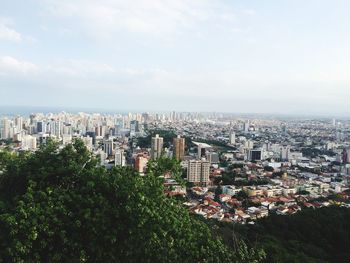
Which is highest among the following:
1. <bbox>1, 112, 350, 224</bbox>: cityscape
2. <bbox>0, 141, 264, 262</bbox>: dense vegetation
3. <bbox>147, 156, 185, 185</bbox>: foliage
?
<bbox>147, 156, 185, 185</bbox>: foliage

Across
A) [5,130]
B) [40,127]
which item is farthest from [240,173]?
[40,127]

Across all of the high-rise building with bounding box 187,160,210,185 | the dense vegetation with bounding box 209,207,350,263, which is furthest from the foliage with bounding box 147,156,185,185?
the high-rise building with bounding box 187,160,210,185

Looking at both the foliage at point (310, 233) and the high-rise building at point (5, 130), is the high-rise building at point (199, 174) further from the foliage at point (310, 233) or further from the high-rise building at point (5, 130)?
the high-rise building at point (5, 130)

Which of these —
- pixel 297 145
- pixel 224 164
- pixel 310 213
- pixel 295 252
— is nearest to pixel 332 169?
pixel 224 164

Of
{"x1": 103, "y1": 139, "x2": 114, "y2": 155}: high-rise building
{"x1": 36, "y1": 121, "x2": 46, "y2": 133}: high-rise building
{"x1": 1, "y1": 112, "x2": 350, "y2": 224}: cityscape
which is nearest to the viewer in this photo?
{"x1": 1, "y1": 112, "x2": 350, "y2": 224}: cityscape

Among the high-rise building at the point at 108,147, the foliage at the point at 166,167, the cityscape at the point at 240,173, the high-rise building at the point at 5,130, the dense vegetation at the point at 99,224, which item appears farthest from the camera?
the high-rise building at the point at 5,130

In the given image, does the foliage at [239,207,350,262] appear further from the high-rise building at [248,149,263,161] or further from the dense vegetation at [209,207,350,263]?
the high-rise building at [248,149,263,161]

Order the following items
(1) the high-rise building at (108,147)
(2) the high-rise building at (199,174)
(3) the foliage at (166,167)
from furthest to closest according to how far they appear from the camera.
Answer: (1) the high-rise building at (108,147), (2) the high-rise building at (199,174), (3) the foliage at (166,167)

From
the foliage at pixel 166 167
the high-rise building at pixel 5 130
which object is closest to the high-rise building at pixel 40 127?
the high-rise building at pixel 5 130

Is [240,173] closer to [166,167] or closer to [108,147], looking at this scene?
[108,147]
